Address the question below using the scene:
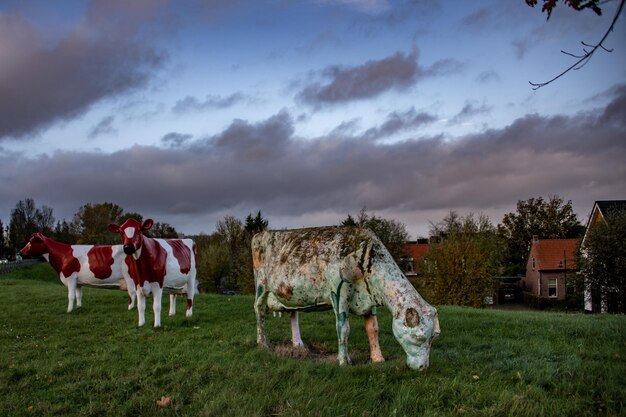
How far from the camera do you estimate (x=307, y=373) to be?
8.88 meters

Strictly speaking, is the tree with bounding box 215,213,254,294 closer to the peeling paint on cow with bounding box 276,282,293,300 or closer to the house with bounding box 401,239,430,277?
the house with bounding box 401,239,430,277

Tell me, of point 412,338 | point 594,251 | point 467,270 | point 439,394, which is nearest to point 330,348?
point 412,338

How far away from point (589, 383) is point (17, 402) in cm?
925

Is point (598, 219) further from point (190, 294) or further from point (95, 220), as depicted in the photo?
point (95, 220)

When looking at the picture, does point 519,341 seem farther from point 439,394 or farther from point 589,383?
point 439,394

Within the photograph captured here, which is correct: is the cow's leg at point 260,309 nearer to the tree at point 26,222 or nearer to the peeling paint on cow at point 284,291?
the peeling paint on cow at point 284,291

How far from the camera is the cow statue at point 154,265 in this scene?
14.7 m

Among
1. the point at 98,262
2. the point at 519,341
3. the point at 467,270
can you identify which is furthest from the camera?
the point at 467,270

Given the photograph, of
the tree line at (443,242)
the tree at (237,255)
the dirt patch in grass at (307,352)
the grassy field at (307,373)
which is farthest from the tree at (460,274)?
the dirt patch in grass at (307,352)

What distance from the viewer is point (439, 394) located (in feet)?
25.5

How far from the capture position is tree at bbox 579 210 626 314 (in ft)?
129

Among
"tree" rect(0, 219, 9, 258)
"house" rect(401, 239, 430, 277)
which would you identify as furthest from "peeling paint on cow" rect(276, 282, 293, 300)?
"tree" rect(0, 219, 9, 258)

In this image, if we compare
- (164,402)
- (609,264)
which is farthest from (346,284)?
(609,264)

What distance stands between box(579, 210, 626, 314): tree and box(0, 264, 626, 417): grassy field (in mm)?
28768
